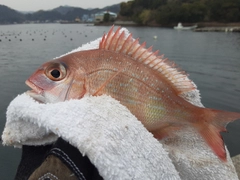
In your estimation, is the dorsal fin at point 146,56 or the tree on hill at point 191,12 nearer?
the dorsal fin at point 146,56

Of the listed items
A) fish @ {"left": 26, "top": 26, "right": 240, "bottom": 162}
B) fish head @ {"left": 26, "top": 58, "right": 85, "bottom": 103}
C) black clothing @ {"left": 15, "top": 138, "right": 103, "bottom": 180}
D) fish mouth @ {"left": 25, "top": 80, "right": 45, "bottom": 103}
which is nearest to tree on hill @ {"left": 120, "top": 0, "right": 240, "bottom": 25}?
fish @ {"left": 26, "top": 26, "right": 240, "bottom": 162}

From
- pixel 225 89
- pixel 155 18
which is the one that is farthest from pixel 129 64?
pixel 155 18

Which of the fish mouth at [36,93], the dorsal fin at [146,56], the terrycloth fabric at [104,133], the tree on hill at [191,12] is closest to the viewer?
the terrycloth fabric at [104,133]

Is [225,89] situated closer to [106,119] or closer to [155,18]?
[106,119]

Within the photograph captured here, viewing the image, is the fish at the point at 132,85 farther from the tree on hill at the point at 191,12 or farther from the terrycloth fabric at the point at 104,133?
the tree on hill at the point at 191,12

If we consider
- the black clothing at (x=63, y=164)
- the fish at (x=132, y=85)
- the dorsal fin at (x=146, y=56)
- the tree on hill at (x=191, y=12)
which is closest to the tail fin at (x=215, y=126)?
the fish at (x=132, y=85)

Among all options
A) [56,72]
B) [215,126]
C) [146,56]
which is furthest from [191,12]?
[56,72]

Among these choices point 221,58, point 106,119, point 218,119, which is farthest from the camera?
point 221,58
